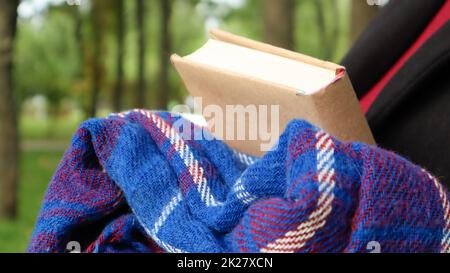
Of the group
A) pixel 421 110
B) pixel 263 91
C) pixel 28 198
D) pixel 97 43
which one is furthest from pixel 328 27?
pixel 263 91

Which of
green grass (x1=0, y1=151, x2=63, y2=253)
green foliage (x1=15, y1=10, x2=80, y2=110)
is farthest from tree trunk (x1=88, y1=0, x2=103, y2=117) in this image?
green foliage (x1=15, y1=10, x2=80, y2=110)

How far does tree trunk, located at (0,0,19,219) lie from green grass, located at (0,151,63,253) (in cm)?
18

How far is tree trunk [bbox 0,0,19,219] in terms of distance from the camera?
4.73 metres

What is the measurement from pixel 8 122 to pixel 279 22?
2208 millimetres

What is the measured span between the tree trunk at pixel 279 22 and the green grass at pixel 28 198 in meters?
1.89

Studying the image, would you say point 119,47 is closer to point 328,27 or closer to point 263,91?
point 328,27

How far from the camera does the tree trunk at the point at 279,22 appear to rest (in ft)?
15.8

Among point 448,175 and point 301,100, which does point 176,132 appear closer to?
point 301,100

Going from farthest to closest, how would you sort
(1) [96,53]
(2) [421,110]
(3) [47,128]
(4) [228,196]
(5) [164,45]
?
(3) [47,128] → (1) [96,53] → (5) [164,45] → (2) [421,110] → (4) [228,196]

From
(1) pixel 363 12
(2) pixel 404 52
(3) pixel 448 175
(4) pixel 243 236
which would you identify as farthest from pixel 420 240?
(1) pixel 363 12

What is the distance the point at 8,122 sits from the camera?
16.4 ft

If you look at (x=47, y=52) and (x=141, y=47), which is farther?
(x=47, y=52)

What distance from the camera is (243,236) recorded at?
0.75 m

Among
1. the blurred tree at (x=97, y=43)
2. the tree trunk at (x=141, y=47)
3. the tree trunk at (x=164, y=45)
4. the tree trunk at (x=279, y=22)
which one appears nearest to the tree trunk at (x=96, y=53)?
the blurred tree at (x=97, y=43)
